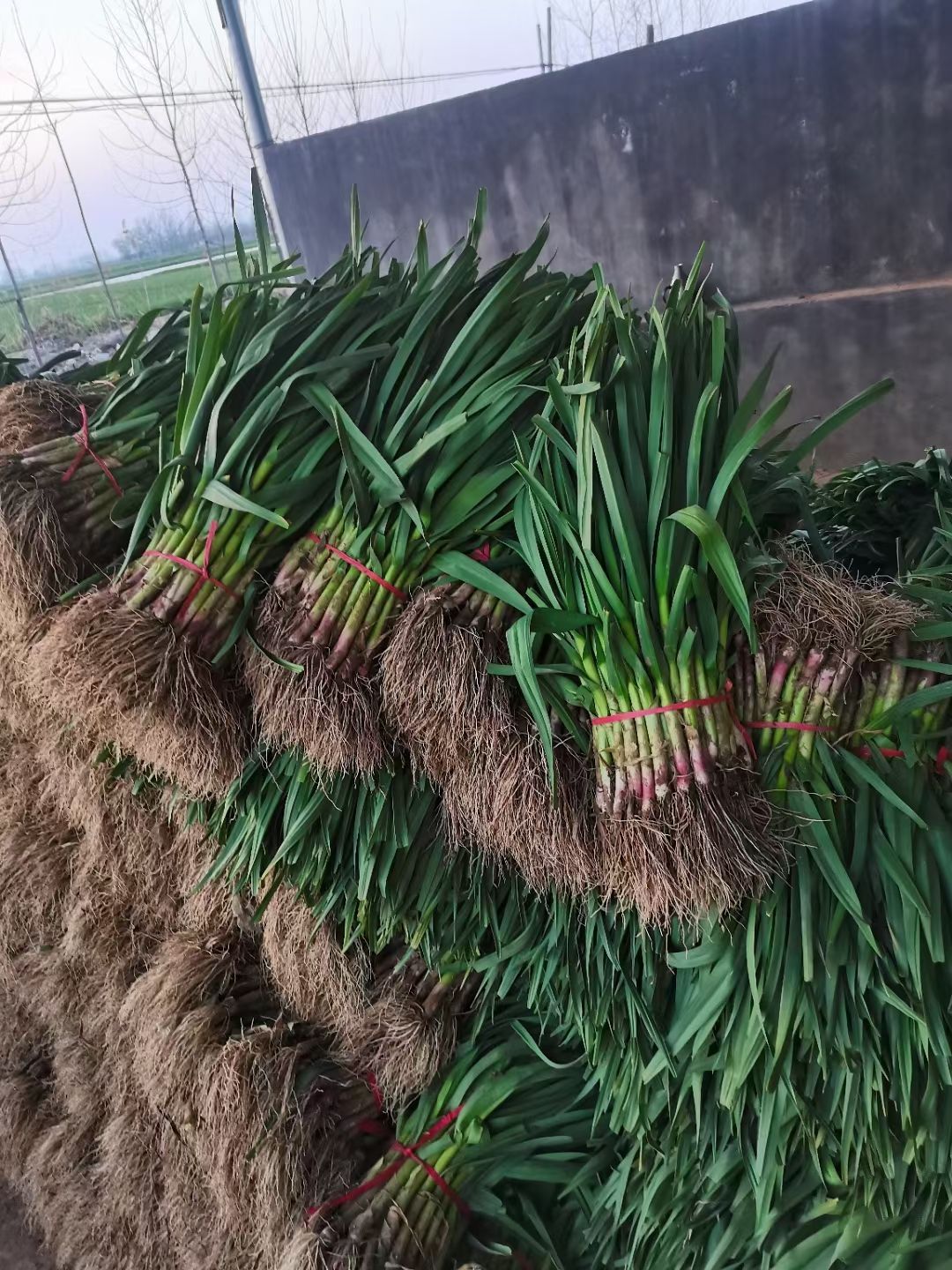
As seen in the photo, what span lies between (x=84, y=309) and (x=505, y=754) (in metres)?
2.66

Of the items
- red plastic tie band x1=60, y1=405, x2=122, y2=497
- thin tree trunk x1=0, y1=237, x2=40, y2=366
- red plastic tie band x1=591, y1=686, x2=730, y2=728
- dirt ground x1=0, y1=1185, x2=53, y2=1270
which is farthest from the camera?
thin tree trunk x1=0, y1=237, x2=40, y2=366

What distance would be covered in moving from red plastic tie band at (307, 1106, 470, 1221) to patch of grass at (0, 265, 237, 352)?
252 cm

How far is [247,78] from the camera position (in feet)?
9.29

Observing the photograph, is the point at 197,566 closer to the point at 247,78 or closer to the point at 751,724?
the point at 751,724

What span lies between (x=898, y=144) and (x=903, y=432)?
985 millimetres

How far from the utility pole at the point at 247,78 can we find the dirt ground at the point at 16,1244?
252 centimetres

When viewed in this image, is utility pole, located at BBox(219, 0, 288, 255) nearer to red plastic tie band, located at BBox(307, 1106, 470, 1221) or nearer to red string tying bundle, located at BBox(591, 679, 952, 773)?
red string tying bundle, located at BBox(591, 679, 952, 773)

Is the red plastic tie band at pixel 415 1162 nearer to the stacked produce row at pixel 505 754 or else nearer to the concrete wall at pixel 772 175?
the stacked produce row at pixel 505 754

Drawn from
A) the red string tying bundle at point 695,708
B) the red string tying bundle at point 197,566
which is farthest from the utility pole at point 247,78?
the red string tying bundle at point 695,708

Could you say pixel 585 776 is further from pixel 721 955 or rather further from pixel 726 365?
pixel 726 365

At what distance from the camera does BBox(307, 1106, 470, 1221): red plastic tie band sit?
3.13ft

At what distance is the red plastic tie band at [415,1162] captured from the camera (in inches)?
37.5

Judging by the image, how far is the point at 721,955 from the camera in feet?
2.70

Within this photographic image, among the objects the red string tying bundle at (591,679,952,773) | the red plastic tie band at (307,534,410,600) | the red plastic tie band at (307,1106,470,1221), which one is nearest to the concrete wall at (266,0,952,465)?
the red string tying bundle at (591,679,952,773)
